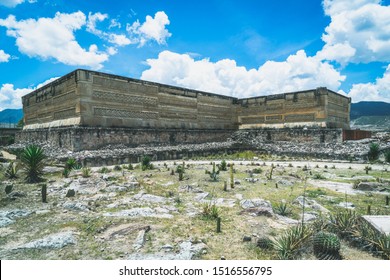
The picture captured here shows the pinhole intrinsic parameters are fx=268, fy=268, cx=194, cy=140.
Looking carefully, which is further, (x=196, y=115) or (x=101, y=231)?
(x=196, y=115)

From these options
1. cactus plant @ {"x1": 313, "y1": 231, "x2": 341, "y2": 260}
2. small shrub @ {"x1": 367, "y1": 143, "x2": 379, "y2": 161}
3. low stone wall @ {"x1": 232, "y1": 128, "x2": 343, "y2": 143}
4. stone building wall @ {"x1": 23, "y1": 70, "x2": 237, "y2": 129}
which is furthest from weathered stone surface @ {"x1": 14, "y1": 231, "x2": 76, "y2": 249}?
low stone wall @ {"x1": 232, "y1": 128, "x2": 343, "y2": 143}

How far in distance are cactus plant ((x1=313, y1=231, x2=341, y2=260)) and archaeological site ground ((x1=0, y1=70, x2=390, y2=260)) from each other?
2cm

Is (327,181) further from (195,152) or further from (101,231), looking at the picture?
(195,152)

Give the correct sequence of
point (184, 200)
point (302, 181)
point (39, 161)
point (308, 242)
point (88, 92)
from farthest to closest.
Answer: point (88, 92), point (302, 181), point (39, 161), point (184, 200), point (308, 242)

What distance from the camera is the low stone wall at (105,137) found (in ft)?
64.8

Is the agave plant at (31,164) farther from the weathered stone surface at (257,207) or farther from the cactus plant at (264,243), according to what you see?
the cactus plant at (264,243)

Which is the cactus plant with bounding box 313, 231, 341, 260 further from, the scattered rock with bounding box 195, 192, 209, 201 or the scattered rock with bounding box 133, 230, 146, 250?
the scattered rock with bounding box 195, 192, 209, 201

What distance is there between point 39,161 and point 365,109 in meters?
194

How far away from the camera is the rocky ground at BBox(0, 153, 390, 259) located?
197 inches

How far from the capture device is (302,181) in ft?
41.2

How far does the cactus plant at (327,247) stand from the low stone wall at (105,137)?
1813 centimetres

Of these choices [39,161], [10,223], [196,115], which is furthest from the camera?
[196,115]

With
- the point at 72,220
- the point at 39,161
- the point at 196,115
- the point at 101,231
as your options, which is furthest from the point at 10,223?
the point at 196,115

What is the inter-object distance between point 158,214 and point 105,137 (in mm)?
15529
